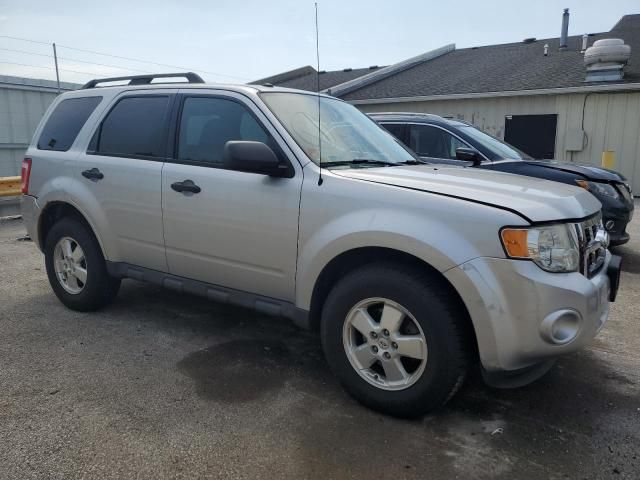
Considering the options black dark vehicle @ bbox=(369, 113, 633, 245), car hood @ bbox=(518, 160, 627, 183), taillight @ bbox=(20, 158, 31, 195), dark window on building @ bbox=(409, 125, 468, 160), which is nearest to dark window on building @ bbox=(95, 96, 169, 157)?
taillight @ bbox=(20, 158, 31, 195)

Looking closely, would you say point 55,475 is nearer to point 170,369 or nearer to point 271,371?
point 170,369

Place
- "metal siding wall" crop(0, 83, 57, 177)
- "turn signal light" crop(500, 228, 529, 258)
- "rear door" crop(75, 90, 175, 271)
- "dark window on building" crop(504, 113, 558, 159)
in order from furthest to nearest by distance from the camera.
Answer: "metal siding wall" crop(0, 83, 57, 177), "dark window on building" crop(504, 113, 558, 159), "rear door" crop(75, 90, 175, 271), "turn signal light" crop(500, 228, 529, 258)

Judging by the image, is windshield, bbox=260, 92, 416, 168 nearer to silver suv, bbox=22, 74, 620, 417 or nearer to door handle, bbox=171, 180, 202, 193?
silver suv, bbox=22, 74, 620, 417

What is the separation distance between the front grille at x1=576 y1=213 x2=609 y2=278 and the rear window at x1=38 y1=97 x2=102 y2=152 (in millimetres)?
3857

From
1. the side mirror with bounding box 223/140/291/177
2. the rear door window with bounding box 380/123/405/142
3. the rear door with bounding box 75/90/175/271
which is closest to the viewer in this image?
the side mirror with bounding box 223/140/291/177

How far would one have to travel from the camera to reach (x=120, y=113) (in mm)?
4312

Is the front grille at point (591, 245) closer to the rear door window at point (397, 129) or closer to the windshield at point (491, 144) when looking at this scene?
the windshield at point (491, 144)

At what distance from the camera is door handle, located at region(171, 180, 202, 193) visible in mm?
3600

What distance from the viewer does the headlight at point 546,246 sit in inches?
99.0

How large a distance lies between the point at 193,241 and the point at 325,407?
1.47 meters

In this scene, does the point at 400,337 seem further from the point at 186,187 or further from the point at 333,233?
the point at 186,187

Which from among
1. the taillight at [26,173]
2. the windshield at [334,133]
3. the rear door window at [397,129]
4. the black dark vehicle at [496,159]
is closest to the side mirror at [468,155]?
the black dark vehicle at [496,159]

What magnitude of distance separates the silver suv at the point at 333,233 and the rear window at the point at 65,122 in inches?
0.8

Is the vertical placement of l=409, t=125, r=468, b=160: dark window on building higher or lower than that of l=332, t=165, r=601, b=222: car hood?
higher
